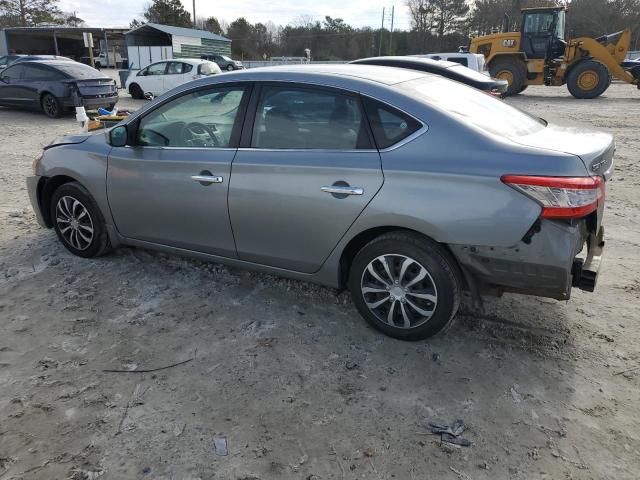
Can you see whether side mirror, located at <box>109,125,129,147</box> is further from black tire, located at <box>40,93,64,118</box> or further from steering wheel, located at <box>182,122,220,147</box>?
black tire, located at <box>40,93,64,118</box>

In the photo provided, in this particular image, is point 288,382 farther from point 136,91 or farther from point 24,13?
point 24,13

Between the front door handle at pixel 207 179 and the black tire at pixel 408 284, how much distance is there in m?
1.14

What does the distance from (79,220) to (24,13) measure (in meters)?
65.9

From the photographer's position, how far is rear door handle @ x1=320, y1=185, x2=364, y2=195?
3.02 m

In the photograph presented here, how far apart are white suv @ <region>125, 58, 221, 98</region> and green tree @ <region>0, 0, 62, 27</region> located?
49152mm

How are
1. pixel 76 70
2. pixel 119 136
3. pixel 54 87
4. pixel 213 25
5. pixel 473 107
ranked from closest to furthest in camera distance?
pixel 473 107 → pixel 119 136 → pixel 54 87 → pixel 76 70 → pixel 213 25

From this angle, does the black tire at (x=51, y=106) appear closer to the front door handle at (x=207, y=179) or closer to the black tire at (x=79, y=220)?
the black tire at (x=79, y=220)

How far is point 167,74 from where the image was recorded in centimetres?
1841

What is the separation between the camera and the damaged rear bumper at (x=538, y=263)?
104 inches

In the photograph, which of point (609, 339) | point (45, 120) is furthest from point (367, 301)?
point (45, 120)

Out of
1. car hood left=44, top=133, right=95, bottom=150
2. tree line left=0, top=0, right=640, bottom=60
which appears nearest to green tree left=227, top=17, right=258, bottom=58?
tree line left=0, top=0, right=640, bottom=60

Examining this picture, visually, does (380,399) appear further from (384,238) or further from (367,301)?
(384,238)

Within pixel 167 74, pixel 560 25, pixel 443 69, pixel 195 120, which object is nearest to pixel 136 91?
pixel 167 74

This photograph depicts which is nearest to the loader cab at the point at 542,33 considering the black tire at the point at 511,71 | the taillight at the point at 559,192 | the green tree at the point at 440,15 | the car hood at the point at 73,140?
the black tire at the point at 511,71
